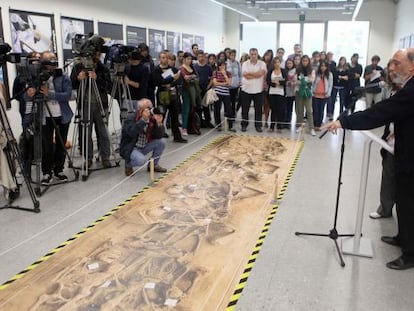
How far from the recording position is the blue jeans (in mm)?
4828

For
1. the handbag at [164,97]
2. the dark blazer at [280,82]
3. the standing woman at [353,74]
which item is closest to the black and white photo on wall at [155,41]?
the handbag at [164,97]

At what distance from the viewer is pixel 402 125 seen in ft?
8.93

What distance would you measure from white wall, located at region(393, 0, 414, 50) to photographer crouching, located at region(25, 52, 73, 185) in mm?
7901

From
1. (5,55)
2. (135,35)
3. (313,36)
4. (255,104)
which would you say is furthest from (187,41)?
(5,55)

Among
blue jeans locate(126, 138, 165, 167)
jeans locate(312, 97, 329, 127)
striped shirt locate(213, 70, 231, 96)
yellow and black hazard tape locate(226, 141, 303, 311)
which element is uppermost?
striped shirt locate(213, 70, 231, 96)

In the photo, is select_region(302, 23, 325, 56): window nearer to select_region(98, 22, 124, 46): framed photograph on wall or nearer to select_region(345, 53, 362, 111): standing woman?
select_region(345, 53, 362, 111): standing woman

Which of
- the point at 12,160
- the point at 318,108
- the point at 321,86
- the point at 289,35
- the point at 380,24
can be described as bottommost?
the point at 12,160

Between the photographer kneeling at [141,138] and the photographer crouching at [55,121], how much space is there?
71 cm

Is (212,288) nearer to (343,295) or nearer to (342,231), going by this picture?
(343,295)

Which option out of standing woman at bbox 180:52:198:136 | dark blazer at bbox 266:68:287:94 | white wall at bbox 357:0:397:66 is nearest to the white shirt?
dark blazer at bbox 266:68:287:94

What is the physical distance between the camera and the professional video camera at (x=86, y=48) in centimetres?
458

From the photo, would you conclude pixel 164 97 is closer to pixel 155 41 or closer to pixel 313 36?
pixel 155 41

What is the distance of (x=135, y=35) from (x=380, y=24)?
9557 millimetres

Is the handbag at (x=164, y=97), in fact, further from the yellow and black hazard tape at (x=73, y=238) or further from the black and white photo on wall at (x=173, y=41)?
the black and white photo on wall at (x=173, y=41)
